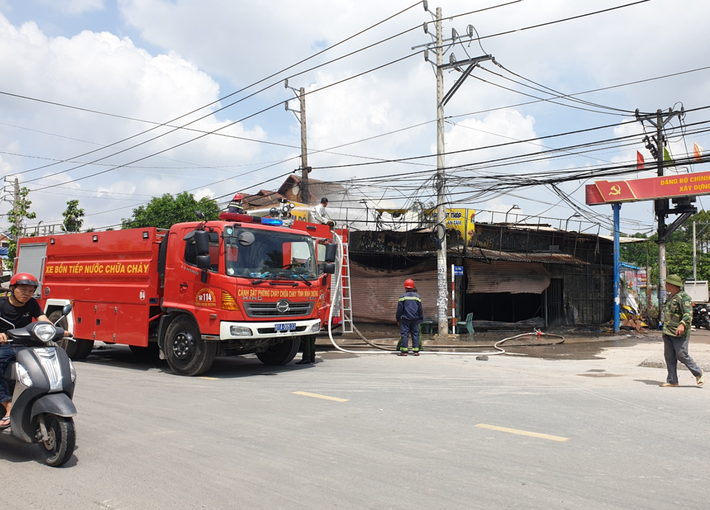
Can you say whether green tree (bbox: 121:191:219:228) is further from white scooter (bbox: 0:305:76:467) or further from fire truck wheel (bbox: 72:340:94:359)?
white scooter (bbox: 0:305:76:467)

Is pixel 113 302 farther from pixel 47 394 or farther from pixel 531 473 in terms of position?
pixel 531 473

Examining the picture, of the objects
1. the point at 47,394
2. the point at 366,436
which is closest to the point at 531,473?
the point at 366,436

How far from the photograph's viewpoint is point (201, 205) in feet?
126

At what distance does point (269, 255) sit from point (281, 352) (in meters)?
2.29

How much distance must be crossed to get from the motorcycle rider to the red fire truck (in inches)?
135

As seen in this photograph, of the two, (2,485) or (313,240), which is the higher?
(313,240)

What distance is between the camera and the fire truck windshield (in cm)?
919

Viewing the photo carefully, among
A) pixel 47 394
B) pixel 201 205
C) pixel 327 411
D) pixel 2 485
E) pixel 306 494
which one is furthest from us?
pixel 201 205

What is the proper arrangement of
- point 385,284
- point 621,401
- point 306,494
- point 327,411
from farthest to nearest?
point 385,284, point 621,401, point 327,411, point 306,494

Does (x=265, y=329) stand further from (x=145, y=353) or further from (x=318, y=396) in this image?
(x=145, y=353)

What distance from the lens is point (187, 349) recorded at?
9.55 metres

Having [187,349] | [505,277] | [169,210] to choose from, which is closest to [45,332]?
[187,349]

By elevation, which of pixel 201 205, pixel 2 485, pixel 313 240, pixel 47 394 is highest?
pixel 201 205

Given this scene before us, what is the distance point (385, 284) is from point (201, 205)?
21.0m
